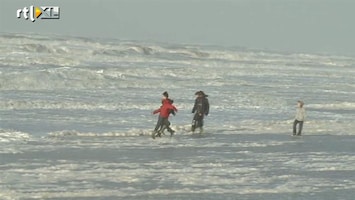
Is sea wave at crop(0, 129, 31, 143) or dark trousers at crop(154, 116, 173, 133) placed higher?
dark trousers at crop(154, 116, 173, 133)

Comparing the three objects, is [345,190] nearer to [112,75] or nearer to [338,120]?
[338,120]

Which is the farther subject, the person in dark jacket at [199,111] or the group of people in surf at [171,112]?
the person in dark jacket at [199,111]

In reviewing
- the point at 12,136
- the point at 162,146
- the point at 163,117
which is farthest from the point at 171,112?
the point at 12,136

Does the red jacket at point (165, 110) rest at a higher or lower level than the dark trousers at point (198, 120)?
higher

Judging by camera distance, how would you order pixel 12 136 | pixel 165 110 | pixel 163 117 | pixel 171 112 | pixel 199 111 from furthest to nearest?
1. pixel 199 111
2. pixel 171 112
3. pixel 165 110
4. pixel 163 117
5. pixel 12 136

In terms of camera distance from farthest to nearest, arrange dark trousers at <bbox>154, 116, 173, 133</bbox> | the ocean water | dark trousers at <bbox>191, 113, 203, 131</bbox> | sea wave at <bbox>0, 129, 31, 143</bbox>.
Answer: dark trousers at <bbox>191, 113, 203, 131</bbox> < dark trousers at <bbox>154, 116, 173, 133</bbox> < sea wave at <bbox>0, 129, 31, 143</bbox> < the ocean water

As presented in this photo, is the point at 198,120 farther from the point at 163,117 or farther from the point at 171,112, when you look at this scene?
the point at 163,117

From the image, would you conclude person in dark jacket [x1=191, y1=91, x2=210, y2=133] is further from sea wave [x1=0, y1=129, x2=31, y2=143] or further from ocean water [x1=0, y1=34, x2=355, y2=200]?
sea wave [x1=0, y1=129, x2=31, y2=143]

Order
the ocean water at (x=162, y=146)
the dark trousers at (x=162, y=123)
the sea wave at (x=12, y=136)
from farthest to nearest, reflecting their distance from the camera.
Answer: the dark trousers at (x=162, y=123)
the sea wave at (x=12, y=136)
the ocean water at (x=162, y=146)

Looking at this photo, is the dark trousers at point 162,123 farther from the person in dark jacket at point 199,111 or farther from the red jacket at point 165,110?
the person in dark jacket at point 199,111

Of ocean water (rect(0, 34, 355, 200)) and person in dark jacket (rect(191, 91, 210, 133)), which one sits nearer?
ocean water (rect(0, 34, 355, 200))

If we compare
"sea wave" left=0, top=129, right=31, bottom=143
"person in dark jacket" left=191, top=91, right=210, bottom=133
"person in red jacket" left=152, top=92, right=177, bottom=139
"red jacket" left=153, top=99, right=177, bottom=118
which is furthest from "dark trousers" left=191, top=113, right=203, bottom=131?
"sea wave" left=0, top=129, right=31, bottom=143

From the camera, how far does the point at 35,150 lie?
689 inches

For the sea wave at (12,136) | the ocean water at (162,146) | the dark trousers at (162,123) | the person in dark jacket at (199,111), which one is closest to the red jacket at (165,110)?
the dark trousers at (162,123)
